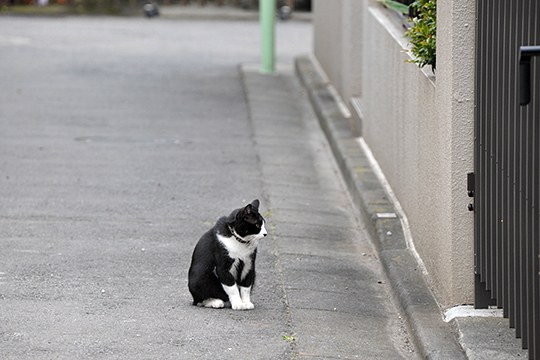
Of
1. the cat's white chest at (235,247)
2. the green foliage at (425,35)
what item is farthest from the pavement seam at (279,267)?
the green foliage at (425,35)

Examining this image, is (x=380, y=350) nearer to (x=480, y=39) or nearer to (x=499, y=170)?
(x=499, y=170)

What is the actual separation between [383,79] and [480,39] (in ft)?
13.0

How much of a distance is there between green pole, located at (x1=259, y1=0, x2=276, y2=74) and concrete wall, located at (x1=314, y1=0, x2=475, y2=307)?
7.14 metres

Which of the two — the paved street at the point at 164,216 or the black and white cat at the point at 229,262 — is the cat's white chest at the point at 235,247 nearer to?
the black and white cat at the point at 229,262

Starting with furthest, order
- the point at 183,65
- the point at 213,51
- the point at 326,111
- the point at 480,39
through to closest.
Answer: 1. the point at 213,51
2. the point at 183,65
3. the point at 326,111
4. the point at 480,39

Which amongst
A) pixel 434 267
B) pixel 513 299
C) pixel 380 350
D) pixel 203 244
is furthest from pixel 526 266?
pixel 203 244

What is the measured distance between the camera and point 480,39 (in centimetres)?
648

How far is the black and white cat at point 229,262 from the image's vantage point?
6973mm

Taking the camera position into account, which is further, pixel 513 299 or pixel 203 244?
pixel 203 244

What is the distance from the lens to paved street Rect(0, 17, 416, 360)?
670 cm

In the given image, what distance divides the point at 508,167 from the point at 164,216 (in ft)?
13.5

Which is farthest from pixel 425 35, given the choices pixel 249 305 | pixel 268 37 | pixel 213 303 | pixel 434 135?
pixel 268 37

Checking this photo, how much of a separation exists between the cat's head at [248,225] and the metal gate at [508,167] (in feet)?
3.92

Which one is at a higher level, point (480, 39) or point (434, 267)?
point (480, 39)
